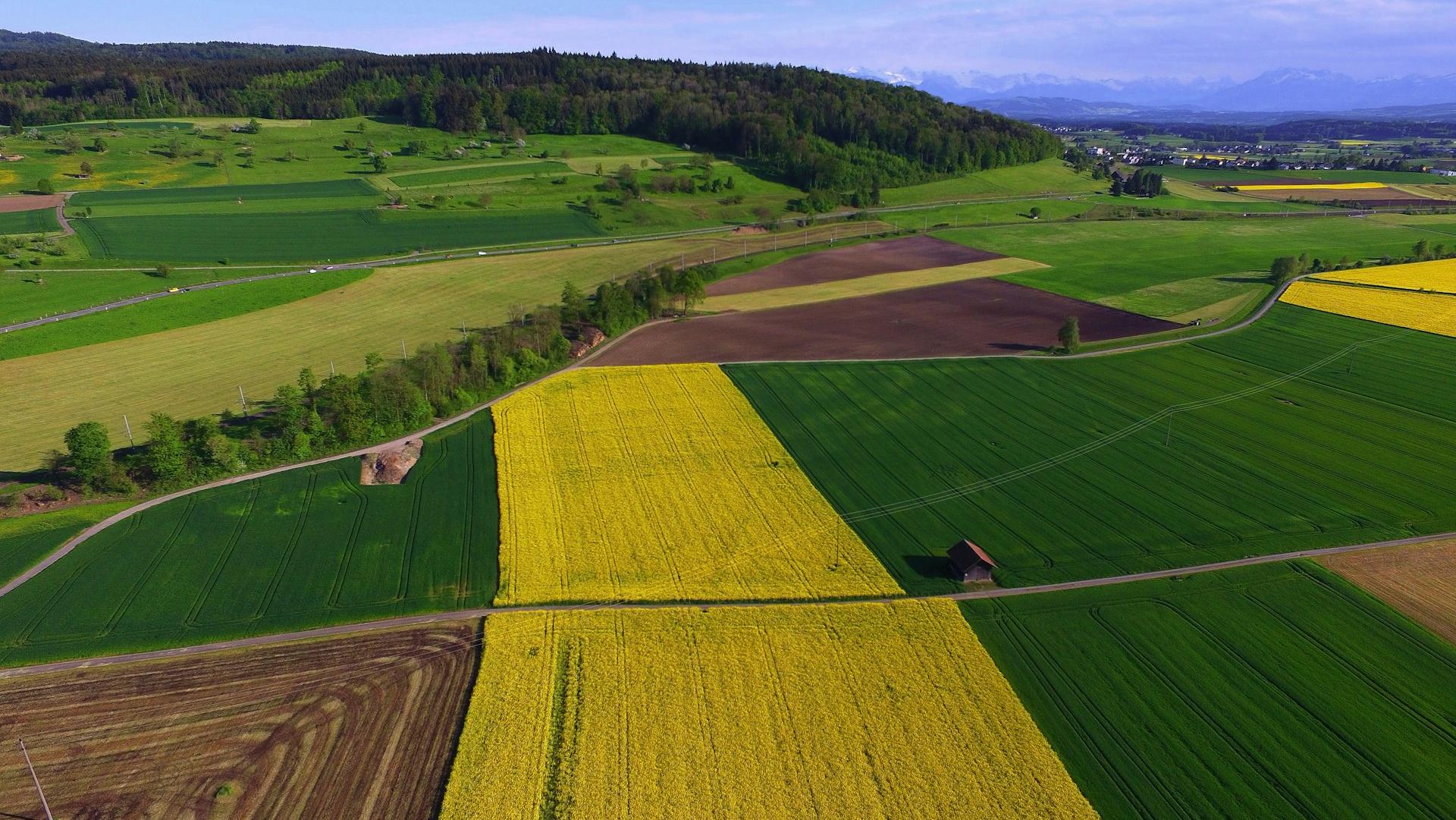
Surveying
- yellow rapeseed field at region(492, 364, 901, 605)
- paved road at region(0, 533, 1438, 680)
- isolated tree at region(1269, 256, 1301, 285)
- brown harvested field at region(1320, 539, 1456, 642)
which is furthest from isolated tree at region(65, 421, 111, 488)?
isolated tree at region(1269, 256, 1301, 285)

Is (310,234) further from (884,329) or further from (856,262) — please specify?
(884,329)

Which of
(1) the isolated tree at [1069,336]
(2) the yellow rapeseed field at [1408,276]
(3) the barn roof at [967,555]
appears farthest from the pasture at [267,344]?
(2) the yellow rapeseed field at [1408,276]

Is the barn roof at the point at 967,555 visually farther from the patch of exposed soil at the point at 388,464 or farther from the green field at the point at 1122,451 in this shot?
the patch of exposed soil at the point at 388,464

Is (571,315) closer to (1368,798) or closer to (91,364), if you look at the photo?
(91,364)

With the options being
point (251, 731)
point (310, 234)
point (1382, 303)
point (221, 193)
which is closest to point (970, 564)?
point (251, 731)

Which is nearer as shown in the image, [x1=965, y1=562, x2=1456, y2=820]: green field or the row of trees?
[x1=965, y1=562, x2=1456, y2=820]: green field

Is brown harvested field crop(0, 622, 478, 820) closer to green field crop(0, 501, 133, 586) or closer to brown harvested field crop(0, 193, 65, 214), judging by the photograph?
green field crop(0, 501, 133, 586)
